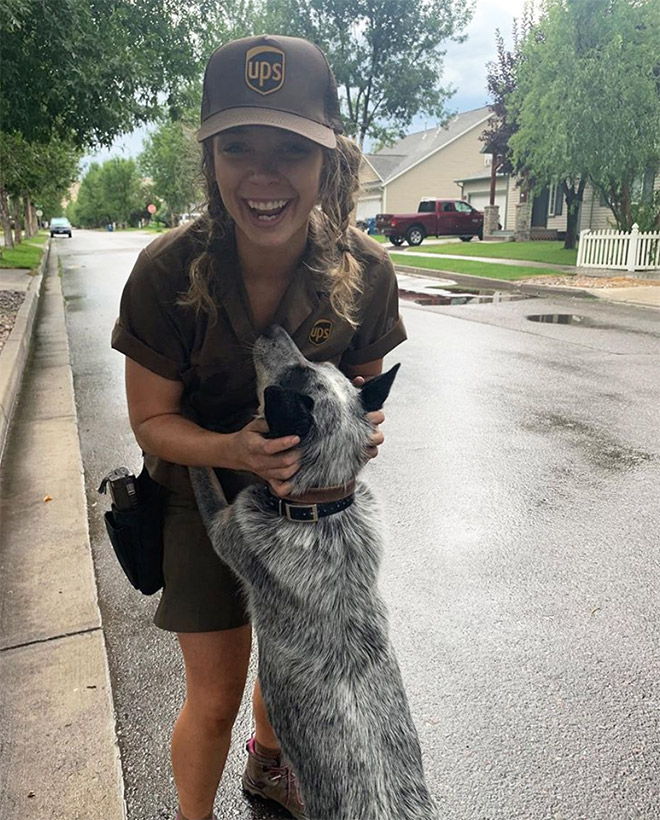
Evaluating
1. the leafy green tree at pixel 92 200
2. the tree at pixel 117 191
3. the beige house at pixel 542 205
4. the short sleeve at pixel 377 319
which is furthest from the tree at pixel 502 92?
the leafy green tree at pixel 92 200

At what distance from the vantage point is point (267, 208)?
1782mm

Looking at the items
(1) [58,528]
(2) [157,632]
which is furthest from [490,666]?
(1) [58,528]

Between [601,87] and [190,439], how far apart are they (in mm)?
19628

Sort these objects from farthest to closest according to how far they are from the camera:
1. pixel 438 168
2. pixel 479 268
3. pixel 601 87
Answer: pixel 438 168 < pixel 479 268 < pixel 601 87

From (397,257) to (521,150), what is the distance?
20.5 feet

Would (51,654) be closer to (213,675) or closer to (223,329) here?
(213,675)

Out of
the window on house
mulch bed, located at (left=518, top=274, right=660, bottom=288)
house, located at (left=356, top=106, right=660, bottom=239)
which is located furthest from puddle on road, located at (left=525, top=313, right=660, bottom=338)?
house, located at (left=356, top=106, right=660, bottom=239)

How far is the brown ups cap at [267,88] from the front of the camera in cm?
168

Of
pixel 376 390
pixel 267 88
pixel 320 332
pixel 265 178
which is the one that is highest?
pixel 267 88

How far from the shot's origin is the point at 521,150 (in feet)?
71.4

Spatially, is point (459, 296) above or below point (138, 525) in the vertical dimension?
below

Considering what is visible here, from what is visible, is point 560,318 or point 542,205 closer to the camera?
point 560,318

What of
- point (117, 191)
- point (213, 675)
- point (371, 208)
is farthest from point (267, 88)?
point (117, 191)

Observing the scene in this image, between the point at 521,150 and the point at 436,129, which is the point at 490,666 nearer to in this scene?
the point at 521,150
